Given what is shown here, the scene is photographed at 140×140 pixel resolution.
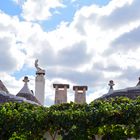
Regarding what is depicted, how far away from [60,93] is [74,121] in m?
16.0

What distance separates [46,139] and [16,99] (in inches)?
209

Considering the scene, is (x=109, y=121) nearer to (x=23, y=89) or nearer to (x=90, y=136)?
(x=90, y=136)

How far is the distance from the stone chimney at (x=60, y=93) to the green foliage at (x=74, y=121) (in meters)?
14.4

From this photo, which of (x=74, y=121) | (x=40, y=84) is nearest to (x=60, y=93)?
(x=40, y=84)

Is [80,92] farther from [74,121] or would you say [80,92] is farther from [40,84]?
[74,121]

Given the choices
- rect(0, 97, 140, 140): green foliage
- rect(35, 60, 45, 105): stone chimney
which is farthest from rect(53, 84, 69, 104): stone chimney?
rect(0, 97, 140, 140): green foliage

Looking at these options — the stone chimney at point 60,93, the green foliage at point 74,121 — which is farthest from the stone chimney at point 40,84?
the green foliage at point 74,121

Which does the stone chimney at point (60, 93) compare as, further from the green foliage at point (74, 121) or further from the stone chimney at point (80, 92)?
the green foliage at point (74, 121)

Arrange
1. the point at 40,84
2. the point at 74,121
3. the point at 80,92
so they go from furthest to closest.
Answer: the point at 80,92
the point at 40,84
the point at 74,121

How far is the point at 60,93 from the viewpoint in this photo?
29.9m

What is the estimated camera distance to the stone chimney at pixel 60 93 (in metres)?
29.5

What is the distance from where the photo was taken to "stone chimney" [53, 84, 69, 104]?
29516mm

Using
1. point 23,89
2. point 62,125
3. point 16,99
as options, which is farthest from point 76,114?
point 23,89

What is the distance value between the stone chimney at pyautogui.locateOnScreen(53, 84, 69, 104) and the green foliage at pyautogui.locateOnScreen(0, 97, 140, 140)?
14418 millimetres
